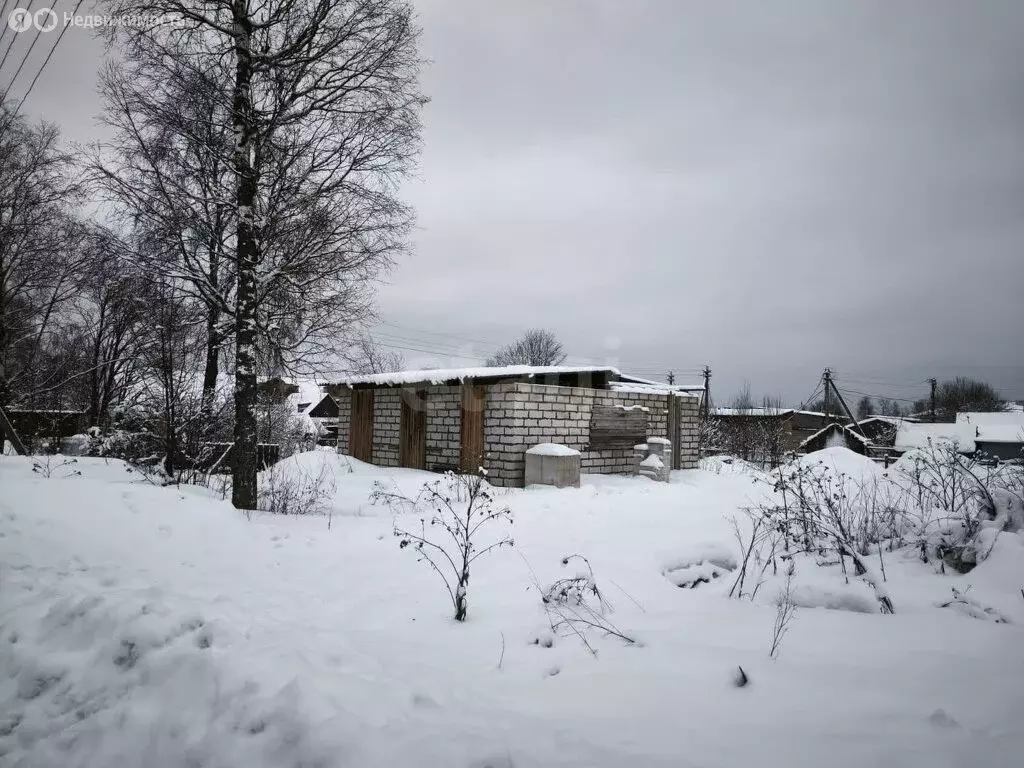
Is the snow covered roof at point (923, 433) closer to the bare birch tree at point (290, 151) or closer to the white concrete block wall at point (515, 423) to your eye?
the white concrete block wall at point (515, 423)

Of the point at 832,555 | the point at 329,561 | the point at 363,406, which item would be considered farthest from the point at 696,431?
the point at 329,561

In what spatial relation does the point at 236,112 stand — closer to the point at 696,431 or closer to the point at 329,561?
the point at 329,561

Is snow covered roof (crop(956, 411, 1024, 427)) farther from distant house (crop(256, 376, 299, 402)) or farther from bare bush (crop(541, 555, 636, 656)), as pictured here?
distant house (crop(256, 376, 299, 402))

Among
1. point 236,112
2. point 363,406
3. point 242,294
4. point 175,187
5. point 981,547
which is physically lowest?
point 981,547

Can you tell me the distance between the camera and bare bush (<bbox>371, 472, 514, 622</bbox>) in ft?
12.7

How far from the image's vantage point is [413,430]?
41.1 feet

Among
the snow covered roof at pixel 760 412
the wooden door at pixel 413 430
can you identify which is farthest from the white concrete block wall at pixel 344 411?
the snow covered roof at pixel 760 412

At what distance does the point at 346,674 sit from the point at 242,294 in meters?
5.90

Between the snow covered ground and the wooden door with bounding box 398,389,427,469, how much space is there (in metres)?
7.16

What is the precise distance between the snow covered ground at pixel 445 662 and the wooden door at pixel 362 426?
8.53 meters

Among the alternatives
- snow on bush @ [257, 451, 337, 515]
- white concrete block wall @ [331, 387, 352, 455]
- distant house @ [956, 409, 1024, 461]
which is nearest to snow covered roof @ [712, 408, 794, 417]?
distant house @ [956, 409, 1024, 461]

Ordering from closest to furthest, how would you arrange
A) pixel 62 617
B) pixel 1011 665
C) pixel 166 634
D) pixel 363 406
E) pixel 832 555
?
pixel 1011 665, pixel 166 634, pixel 62 617, pixel 832 555, pixel 363 406

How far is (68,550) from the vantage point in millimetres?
4195

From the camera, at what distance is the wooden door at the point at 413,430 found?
12305mm
